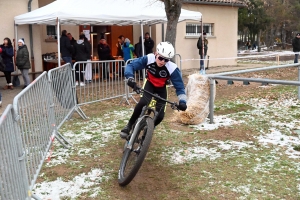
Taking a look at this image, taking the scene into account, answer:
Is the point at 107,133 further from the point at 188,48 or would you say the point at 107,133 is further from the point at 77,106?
the point at 188,48

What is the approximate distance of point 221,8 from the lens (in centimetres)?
1941

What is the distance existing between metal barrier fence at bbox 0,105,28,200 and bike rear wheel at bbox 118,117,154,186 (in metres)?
1.23

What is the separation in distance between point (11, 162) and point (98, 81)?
581 cm

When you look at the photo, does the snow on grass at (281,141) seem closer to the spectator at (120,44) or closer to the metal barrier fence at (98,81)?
the metal barrier fence at (98,81)

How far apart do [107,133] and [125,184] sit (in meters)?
2.44

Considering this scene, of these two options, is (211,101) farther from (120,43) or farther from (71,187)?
(120,43)

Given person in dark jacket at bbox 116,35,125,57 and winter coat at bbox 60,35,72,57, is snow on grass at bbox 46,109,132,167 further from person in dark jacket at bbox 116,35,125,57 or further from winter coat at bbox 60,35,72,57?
person in dark jacket at bbox 116,35,125,57

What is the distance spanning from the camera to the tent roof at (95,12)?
33.7 ft

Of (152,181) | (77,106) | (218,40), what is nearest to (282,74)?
(218,40)

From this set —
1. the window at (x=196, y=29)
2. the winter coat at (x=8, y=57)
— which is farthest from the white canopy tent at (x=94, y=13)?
the window at (x=196, y=29)

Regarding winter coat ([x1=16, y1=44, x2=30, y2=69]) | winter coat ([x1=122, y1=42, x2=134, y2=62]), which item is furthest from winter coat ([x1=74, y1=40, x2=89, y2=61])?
winter coat ([x1=16, y1=44, x2=30, y2=69])

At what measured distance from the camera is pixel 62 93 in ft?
21.4

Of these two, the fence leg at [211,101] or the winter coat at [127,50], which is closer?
the fence leg at [211,101]

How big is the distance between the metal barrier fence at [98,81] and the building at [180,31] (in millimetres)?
5209
